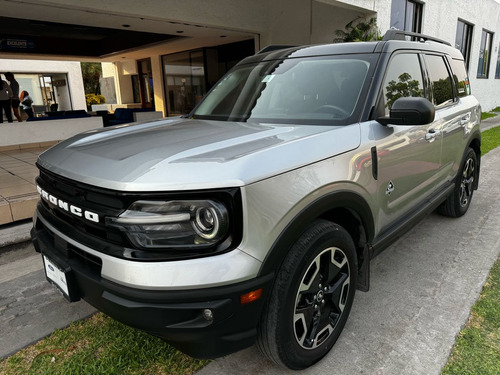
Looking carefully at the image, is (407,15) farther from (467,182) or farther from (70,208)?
(70,208)

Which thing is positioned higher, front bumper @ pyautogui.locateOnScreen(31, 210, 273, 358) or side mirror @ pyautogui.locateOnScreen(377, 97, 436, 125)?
side mirror @ pyautogui.locateOnScreen(377, 97, 436, 125)

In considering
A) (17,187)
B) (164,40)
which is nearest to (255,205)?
(17,187)

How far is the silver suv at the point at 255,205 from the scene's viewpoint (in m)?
1.60

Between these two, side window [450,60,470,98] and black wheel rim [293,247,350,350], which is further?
side window [450,60,470,98]

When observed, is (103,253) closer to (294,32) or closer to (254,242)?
(254,242)

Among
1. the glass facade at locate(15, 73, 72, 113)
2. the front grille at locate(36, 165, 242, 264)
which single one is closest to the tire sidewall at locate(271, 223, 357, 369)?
the front grille at locate(36, 165, 242, 264)

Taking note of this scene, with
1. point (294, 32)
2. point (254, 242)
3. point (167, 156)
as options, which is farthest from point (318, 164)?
point (294, 32)

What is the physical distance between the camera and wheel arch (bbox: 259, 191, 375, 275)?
1731 millimetres

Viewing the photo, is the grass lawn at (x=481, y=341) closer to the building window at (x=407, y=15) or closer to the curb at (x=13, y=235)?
the curb at (x=13, y=235)

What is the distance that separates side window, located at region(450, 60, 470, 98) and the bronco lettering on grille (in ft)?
12.4

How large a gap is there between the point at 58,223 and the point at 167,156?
82 centimetres

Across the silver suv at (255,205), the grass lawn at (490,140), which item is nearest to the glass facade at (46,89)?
the grass lawn at (490,140)

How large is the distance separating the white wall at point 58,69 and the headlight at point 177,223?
23710 mm

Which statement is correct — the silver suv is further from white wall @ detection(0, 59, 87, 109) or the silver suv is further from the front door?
white wall @ detection(0, 59, 87, 109)
